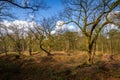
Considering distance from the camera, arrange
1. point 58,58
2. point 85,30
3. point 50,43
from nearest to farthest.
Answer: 1. point 85,30
2. point 58,58
3. point 50,43

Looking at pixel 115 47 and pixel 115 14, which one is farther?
pixel 115 47

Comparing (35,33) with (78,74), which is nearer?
(78,74)

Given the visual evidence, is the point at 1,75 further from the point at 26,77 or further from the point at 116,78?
the point at 116,78

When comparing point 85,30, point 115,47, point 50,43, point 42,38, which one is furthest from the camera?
point 115,47

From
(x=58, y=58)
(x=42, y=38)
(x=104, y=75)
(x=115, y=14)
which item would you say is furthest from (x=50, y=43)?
(x=104, y=75)

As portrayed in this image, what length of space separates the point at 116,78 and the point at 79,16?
32.9ft

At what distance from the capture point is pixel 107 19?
18.5 m

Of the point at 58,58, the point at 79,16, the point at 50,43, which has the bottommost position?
the point at 58,58

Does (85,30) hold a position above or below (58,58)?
above

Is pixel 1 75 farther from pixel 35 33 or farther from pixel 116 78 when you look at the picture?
pixel 35 33

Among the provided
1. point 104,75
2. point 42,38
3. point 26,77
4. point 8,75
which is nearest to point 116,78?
point 104,75

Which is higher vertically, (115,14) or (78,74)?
(115,14)

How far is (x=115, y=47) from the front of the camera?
5350 centimetres

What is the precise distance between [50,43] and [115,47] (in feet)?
67.4
